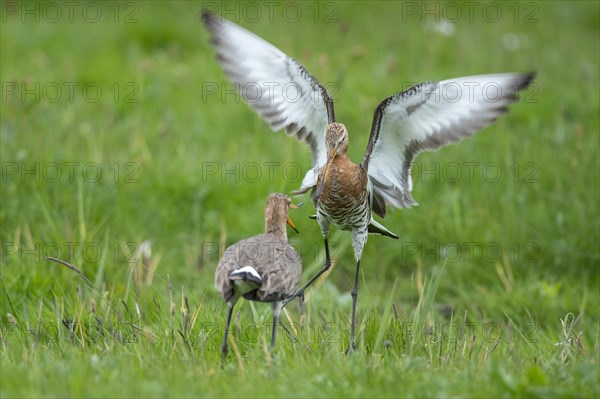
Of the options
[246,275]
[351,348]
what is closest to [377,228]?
[351,348]

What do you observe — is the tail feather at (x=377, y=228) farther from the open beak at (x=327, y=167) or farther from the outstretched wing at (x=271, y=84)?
the open beak at (x=327, y=167)

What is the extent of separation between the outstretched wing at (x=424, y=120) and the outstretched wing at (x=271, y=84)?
0.44m

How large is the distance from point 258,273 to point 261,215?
3.07 meters

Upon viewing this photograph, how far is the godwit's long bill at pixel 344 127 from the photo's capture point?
561 cm

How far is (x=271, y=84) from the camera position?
20.4 ft

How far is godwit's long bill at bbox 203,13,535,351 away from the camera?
561cm

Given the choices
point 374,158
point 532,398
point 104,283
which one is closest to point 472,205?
point 374,158

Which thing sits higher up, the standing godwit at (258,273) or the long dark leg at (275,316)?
the standing godwit at (258,273)

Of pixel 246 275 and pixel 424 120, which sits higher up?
pixel 424 120

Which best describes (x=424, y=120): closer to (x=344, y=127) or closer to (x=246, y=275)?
(x=344, y=127)

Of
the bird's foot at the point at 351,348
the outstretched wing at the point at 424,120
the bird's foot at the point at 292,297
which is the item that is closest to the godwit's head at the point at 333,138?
the outstretched wing at the point at 424,120
